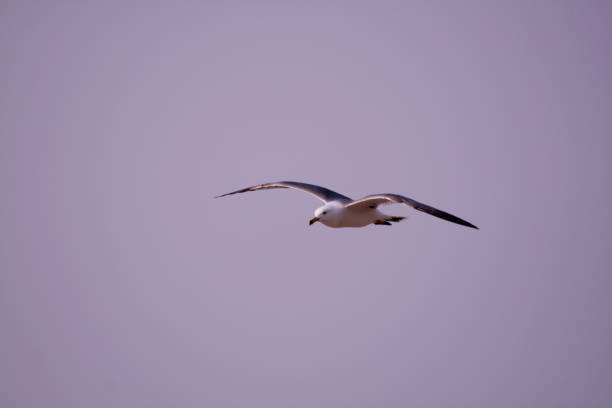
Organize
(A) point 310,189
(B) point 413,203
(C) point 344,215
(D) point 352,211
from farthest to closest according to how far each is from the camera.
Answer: (A) point 310,189 → (C) point 344,215 → (D) point 352,211 → (B) point 413,203

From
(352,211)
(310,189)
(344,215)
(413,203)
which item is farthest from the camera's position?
(310,189)

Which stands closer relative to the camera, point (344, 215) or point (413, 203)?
point (413, 203)

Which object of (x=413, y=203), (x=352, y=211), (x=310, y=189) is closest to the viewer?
(x=413, y=203)

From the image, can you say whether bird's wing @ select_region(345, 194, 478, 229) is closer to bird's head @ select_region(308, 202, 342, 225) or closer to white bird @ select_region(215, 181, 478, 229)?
white bird @ select_region(215, 181, 478, 229)

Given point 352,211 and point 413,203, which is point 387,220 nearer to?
point 352,211

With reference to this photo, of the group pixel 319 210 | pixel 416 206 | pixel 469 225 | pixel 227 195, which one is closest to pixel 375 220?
pixel 319 210

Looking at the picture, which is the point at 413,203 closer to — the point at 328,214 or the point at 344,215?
the point at 344,215

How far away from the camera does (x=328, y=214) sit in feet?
39.1

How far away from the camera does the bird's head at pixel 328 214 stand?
11.8 meters

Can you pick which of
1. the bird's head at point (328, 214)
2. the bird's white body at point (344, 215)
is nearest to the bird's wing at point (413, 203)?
the bird's white body at point (344, 215)

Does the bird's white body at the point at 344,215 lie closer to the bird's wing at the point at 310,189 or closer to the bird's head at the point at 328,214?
the bird's head at the point at 328,214

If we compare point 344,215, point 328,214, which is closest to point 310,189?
point 328,214

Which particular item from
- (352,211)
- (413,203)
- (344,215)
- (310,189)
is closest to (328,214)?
(344,215)

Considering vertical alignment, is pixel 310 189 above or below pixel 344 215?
above
